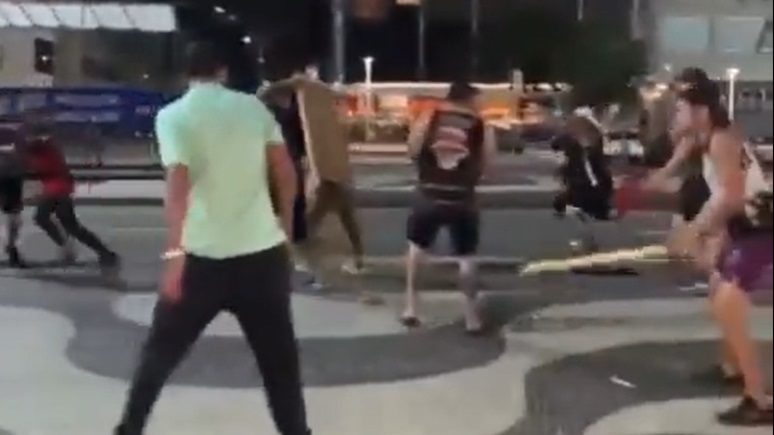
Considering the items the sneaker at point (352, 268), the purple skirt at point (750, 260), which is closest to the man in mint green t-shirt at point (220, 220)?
the sneaker at point (352, 268)

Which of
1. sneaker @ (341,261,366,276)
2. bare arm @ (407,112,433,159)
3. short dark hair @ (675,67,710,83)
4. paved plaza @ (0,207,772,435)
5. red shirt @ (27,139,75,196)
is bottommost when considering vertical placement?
paved plaza @ (0,207,772,435)

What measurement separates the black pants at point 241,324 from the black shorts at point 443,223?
1.07 metres

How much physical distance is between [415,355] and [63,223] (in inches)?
62.3

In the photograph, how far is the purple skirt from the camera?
7.39 feet

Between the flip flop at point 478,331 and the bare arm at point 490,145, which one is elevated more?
A: the bare arm at point 490,145

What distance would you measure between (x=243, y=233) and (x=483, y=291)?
1670mm

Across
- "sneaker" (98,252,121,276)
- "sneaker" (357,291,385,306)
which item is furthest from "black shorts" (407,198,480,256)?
"sneaker" (98,252,121,276)

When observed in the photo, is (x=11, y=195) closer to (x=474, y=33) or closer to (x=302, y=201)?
(x=302, y=201)

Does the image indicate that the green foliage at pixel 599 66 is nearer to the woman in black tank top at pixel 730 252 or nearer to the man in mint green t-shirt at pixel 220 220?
the woman in black tank top at pixel 730 252

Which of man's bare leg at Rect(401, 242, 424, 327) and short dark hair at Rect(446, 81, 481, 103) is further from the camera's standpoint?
man's bare leg at Rect(401, 242, 424, 327)

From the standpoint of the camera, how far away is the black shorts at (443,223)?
488 centimetres

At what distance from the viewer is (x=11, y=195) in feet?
18.5

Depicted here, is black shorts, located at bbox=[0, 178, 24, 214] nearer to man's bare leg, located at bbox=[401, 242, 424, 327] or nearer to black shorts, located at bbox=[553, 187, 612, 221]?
man's bare leg, located at bbox=[401, 242, 424, 327]

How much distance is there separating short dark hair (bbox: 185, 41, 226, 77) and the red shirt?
3.24ft
